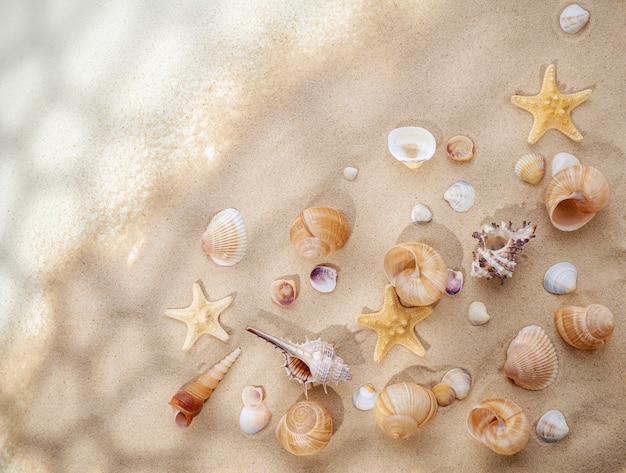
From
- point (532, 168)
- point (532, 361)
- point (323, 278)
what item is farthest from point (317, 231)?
point (532, 361)

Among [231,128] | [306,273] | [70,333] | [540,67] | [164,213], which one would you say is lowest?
[70,333]

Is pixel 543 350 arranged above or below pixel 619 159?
below

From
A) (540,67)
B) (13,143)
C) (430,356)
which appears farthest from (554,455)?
(13,143)

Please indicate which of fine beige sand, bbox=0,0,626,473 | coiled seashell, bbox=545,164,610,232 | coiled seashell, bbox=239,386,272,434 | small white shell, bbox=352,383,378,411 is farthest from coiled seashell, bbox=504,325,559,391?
coiled seashell, bbox=239,386,272,434

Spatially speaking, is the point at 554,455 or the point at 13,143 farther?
the point at 13,143

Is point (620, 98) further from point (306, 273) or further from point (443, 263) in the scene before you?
point (306, 273)

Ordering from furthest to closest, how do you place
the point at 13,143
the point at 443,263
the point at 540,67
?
the point at 13,143, the point at 540,67, the point at 443,263

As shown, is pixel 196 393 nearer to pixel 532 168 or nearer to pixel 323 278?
pixel 323 278
